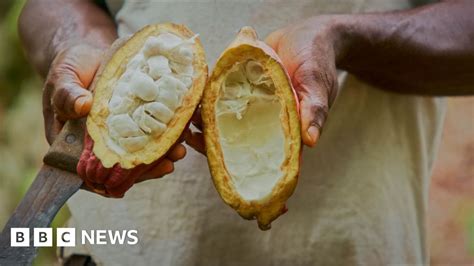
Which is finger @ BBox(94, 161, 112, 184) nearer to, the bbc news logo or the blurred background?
the bbc news logo

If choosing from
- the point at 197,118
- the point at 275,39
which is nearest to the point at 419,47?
the point at 275,39

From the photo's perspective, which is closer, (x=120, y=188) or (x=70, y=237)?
(x=120, y=188)

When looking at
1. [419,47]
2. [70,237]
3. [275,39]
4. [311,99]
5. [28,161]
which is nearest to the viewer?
[311,99]

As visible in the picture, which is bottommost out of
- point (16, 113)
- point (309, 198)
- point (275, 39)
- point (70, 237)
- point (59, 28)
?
point (16, 113)

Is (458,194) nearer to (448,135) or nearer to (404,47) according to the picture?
(448,135)

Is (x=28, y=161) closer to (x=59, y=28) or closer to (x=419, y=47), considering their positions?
(x=59, y=28)

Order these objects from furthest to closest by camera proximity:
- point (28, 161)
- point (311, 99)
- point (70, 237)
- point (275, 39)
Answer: point (28, 161) < point (70, 237) < point (275, 39) < point (311, 99)
